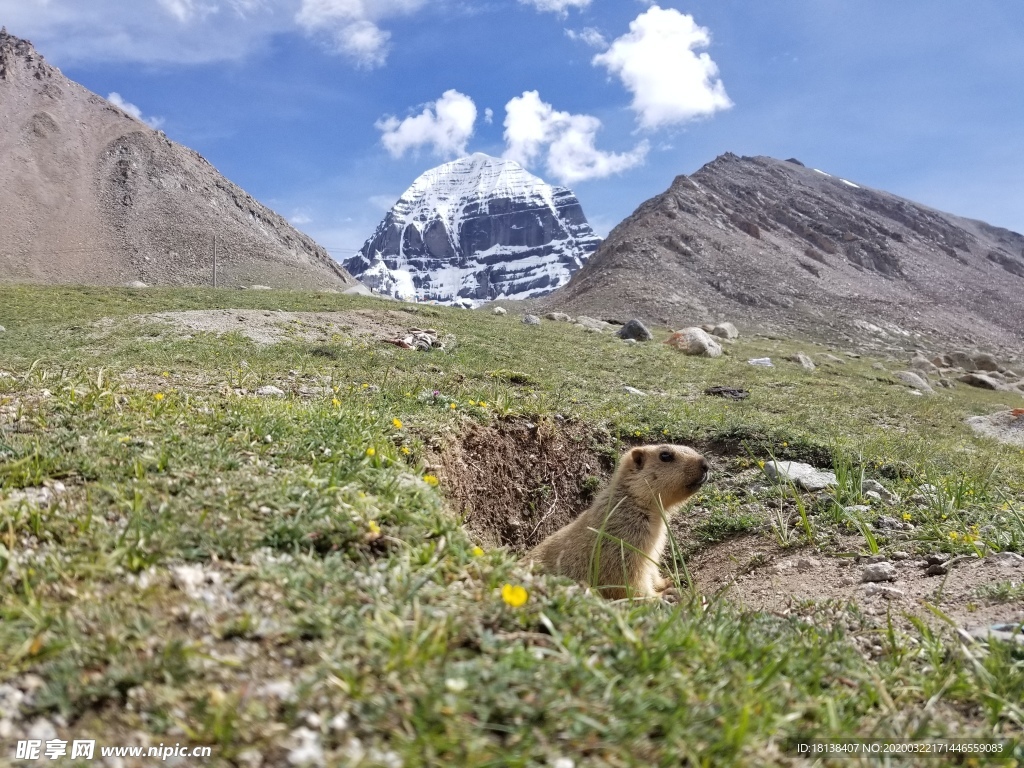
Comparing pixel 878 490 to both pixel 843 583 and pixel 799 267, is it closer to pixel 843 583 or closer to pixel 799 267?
pixel 843 583

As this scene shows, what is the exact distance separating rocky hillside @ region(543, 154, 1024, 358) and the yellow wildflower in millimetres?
57836

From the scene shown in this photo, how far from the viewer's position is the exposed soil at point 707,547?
159 inches

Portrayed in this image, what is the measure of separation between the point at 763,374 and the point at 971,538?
43.5 feet

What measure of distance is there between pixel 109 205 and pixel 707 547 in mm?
111891

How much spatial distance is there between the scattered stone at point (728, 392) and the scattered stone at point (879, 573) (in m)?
7.92

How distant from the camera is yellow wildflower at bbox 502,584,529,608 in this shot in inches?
97.7

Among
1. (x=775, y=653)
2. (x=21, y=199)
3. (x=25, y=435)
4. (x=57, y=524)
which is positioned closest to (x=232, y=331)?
(x=25, y=435)

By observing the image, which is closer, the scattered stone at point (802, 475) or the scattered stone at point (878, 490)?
the scattered stone at point (878, 490)

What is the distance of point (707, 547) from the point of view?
6355 mm

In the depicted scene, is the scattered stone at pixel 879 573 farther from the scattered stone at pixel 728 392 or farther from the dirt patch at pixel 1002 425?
the dirt patch at pixel 1002 425

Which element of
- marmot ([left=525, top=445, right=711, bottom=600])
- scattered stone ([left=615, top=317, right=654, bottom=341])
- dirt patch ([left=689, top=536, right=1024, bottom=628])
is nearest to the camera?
dirt patch ([left=689, top=536, right=1024, bottom=628])

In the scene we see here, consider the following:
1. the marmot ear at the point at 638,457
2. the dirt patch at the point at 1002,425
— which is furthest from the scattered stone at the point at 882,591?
the dirt patch at the point at 1002,425

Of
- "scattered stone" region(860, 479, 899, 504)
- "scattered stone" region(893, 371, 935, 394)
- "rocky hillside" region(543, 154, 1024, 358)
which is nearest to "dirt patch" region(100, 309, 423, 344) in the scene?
"scattered stone" region(860, 479, 899, 504)

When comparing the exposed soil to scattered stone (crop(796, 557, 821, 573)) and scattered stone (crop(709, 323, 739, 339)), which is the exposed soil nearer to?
scattered stone (crop(796, 557, 821, 573))
